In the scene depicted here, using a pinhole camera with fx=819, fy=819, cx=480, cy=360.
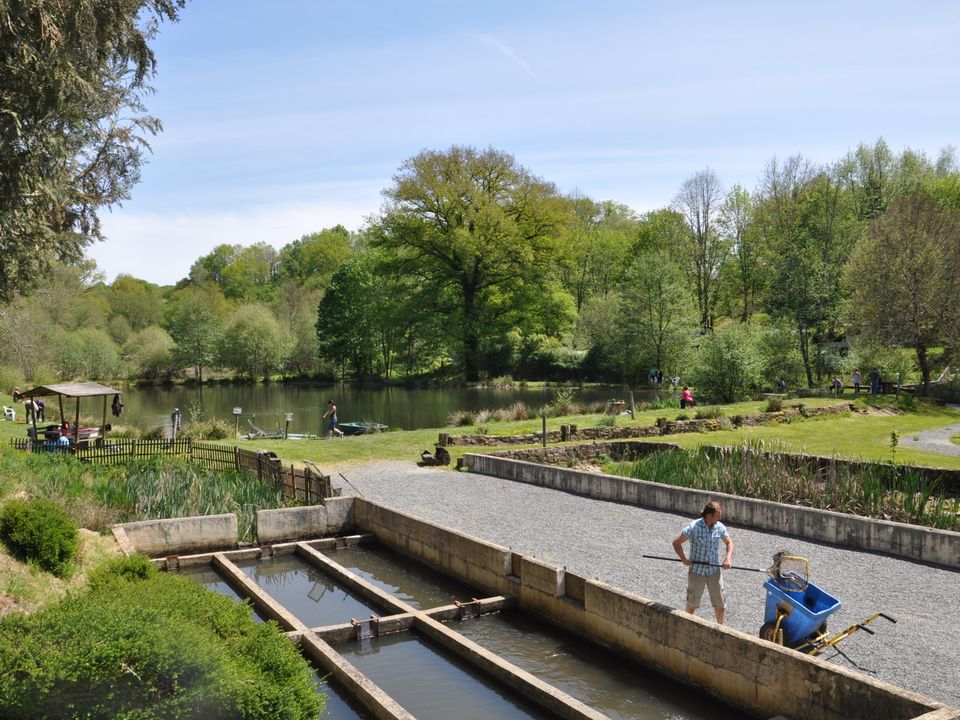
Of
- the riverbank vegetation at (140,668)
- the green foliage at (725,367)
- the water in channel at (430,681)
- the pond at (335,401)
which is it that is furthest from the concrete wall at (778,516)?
the green foliage at (725,367)

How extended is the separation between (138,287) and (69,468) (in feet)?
338

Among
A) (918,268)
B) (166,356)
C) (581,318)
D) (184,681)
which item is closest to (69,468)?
(184,681)

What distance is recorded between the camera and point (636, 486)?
16.6m

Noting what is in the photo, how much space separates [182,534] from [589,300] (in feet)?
180

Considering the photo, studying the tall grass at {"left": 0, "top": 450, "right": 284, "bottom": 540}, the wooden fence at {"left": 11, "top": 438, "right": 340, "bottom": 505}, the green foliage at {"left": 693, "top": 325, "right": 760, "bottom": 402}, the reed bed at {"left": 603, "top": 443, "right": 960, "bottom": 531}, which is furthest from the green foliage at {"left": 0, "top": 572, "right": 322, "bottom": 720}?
the green foliage at {"left": 693, "top": 325, "right": 760, "bottom": 402}

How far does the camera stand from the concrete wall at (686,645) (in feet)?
23.2

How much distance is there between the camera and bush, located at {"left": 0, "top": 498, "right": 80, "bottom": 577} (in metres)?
11.0

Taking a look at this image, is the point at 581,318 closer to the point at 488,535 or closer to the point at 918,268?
the point at 918,268

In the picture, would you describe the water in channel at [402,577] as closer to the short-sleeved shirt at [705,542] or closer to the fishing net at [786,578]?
the short-sleeved shirt at [705,542]

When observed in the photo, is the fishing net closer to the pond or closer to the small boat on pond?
the small boat on pond

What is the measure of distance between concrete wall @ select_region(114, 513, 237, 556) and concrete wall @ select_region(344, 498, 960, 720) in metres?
4.39

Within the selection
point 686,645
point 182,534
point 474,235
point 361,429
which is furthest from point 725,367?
point 686,645

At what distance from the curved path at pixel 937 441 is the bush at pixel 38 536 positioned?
70.6 feet

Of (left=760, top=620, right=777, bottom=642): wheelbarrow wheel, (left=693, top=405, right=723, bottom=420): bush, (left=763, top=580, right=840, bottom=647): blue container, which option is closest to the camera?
(left=763, top=580, right=840, bottom=647): blue container
